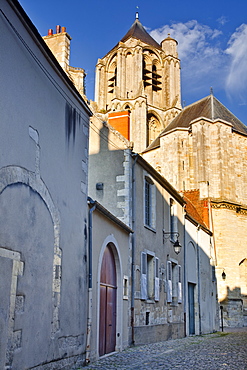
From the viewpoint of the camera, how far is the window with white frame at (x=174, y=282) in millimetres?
15211

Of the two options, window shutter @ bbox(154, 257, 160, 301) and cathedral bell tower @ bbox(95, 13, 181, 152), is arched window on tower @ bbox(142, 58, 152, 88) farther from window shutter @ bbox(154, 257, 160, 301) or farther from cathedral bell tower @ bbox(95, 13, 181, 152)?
window shutter @ bbox(154, 257, 160, 301)

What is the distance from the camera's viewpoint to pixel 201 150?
111 feet

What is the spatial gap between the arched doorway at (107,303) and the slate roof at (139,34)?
4963cm

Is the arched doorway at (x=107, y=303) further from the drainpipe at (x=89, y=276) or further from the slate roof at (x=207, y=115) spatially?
the slate roof at (x=207, y=115)

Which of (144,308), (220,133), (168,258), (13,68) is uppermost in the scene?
(220,133)

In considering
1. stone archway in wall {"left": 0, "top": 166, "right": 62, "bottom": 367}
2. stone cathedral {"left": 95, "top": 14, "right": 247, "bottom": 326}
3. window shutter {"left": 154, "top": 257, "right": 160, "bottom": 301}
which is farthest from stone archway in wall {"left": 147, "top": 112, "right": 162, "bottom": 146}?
stone archway in wall {"left": 0, "top": 166, "right": 62, "bottom": 367}

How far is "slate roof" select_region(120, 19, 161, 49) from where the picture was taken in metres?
56.5

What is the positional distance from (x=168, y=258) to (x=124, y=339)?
4978 mm

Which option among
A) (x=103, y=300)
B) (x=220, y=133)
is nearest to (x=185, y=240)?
(x=103, y=300)

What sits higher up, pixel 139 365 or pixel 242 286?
pixel 242 286

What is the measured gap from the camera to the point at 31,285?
5855 millimetres

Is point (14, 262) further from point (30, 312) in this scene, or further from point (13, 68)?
point (13, 68)

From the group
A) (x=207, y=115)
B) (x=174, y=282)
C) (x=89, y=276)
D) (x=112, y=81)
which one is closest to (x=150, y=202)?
(x=174, y=282)

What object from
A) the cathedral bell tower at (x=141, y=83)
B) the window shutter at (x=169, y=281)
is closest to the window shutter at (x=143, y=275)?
the window shutter at (x=169, y=281)
